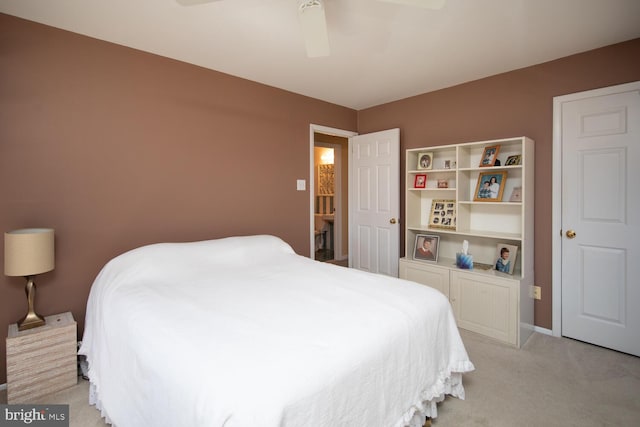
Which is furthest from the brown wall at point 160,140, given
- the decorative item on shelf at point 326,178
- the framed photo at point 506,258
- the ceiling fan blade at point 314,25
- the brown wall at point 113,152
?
the decorative item on shelf at point 326,178

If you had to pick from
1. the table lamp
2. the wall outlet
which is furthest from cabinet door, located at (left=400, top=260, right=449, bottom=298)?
the table lamp

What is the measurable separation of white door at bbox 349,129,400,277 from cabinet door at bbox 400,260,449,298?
0.37 metres

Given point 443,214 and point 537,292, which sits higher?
point 443,214

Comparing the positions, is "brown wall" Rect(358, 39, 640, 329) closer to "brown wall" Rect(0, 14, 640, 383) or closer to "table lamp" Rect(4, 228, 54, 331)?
"brown wall" Rect(0, 14, 640, 383)

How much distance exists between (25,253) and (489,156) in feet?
11.9

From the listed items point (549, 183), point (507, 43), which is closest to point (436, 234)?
point (549, 183)

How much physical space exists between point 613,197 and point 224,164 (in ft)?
10.9

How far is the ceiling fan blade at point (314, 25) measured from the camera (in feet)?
5.19

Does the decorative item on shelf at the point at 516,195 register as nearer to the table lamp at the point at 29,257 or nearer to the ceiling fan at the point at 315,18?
the ceiling fan at the point at 315,18

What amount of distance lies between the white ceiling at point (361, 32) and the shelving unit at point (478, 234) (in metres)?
0.77

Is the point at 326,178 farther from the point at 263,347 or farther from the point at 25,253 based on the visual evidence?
the point at 263,347

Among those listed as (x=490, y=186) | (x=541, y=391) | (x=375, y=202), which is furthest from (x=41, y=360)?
(x=490, y=186)

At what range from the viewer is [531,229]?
2.83 m

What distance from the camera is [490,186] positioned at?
299cm
